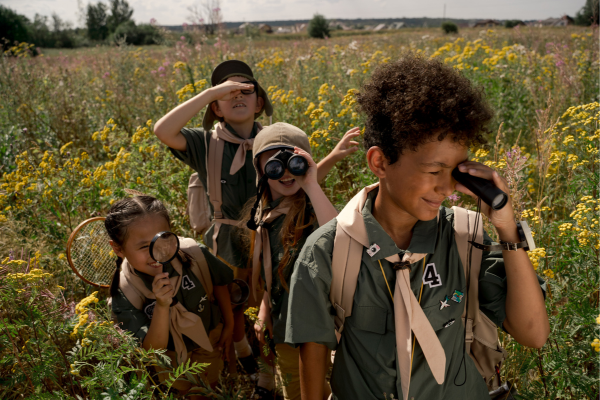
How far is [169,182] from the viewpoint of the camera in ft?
12.9

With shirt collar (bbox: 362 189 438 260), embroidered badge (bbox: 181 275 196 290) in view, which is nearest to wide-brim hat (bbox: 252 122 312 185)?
embroidered badge (bbox: 181 275 196 290)

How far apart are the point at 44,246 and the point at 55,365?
6.08ft

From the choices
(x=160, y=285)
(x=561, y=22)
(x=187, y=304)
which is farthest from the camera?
(x=561, y=22)

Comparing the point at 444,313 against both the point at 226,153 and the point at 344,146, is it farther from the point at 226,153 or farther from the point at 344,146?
the point at 226,153

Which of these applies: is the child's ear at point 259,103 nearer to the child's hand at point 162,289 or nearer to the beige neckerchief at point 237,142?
the beige neckerchief at point 237,142

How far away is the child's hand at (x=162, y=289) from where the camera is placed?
2.05 m

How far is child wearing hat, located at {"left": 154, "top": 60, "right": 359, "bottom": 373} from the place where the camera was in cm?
288

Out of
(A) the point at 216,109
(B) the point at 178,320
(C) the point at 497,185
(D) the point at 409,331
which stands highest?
(A) the point at 216,109

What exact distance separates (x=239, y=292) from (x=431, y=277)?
5.08 feet

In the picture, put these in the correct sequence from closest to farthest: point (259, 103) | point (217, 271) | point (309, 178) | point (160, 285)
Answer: point (160, 285) → point (309, 178) → point (217, 271) → point (259, 103)

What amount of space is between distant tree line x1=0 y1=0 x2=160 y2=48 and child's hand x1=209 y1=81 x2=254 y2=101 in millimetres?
27463

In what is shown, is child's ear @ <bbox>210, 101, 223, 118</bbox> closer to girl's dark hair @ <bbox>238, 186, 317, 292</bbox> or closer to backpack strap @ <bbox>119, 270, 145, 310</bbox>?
girl's dark hair @ <bbox>238, 186, 317, 292</bbox>

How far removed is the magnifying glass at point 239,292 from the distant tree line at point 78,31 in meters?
28.0

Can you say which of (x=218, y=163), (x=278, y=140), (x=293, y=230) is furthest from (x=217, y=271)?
(x=278, y=140)
